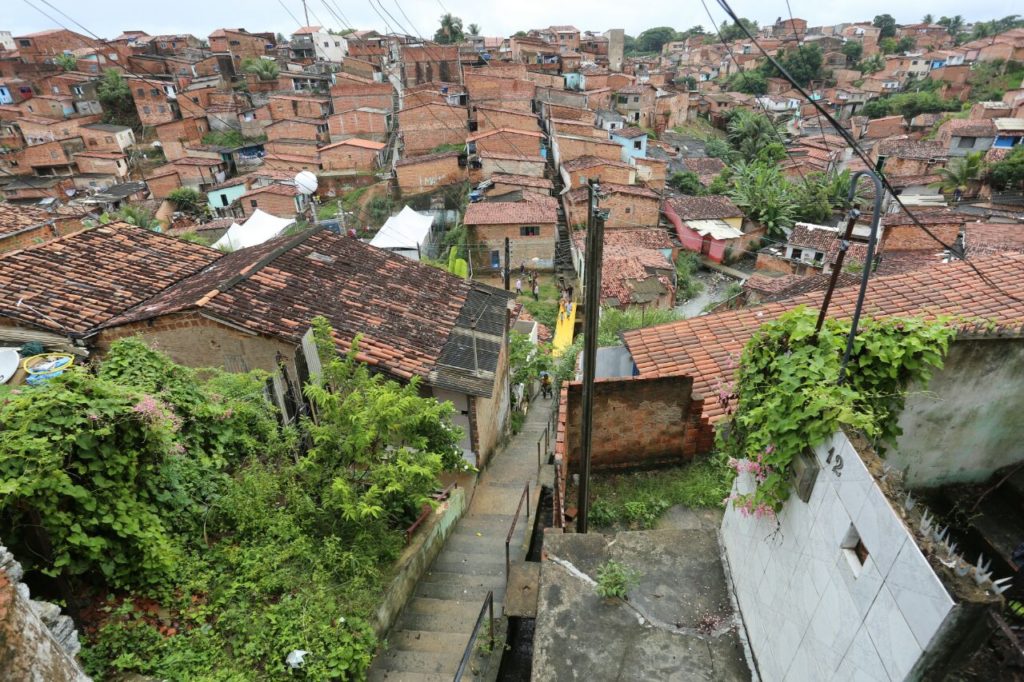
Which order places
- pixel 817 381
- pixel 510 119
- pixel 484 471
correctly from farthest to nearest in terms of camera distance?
pixel 510 119 → pixel 484 471 → pixel 817 381

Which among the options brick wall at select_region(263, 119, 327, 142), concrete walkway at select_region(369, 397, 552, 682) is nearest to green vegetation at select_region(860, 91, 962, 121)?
brick wall at select_region(263, 119, 327, 142)

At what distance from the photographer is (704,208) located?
35.5 meters

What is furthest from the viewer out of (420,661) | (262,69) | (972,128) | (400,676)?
(262,69)

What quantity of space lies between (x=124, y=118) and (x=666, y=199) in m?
52.8

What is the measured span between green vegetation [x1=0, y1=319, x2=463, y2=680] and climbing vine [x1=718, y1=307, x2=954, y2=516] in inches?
147

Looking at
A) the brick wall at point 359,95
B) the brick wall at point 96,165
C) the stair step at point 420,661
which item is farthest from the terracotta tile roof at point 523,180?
the brick wall at point 96,165

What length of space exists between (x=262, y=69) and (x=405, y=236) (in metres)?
43.2

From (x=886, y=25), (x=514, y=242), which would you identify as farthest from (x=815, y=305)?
(x=886, y=25)

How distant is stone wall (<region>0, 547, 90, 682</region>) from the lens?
3.20 meters

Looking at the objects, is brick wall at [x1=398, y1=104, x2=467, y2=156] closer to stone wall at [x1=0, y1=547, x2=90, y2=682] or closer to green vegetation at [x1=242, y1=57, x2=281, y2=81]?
green vegetation at [x1=242, y1=57, x2=281, y2=81]

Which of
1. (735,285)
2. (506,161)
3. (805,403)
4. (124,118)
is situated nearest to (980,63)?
(735,285)

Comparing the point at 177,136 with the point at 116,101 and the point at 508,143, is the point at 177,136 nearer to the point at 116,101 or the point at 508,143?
the point at 116,101

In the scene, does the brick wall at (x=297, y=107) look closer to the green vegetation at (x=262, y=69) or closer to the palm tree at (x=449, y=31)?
the green vegetation at (x=262, y=69)

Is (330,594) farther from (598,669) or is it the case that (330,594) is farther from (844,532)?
(844,532)
